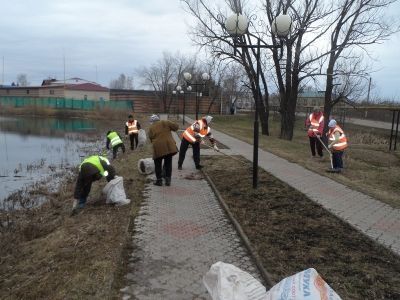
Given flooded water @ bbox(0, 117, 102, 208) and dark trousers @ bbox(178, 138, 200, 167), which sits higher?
dark trousers @ bbox(178, 138, 200, 167)

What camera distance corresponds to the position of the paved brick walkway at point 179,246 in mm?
4457

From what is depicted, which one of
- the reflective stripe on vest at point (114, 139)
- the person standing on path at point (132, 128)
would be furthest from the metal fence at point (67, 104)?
the reflective stripe on vest at point (114, 139)

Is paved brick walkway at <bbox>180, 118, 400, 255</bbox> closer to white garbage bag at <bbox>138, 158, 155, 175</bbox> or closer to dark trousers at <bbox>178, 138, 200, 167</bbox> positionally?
dark trousers at <bbox>178, 138, 200, 167</bbox>

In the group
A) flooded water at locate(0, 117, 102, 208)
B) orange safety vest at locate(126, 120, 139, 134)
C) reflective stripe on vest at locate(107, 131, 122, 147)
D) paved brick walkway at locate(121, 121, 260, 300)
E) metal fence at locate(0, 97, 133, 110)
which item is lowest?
flooded water at locate(0, 117, 102, 208)

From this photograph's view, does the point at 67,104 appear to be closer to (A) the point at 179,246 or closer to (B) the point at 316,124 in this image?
(B) the point at 316,124

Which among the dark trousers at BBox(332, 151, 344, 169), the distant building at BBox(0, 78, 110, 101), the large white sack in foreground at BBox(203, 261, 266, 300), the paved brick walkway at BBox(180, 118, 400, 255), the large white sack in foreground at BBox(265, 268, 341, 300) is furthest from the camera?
the distant building at BBox(0, 78, 110, 101)

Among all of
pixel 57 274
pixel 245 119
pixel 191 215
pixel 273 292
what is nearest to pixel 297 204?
pixel 191 215

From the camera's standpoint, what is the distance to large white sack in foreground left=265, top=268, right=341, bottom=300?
9.27 feet

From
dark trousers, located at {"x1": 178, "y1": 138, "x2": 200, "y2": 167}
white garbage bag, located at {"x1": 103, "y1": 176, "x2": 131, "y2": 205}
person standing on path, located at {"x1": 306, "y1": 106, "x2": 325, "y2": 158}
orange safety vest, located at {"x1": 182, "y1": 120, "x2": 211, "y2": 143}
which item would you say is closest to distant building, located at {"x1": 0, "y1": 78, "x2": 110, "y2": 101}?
person standing on path, located at {"x1": 306, "y1": 106, "x2": 325, "y2": 158}

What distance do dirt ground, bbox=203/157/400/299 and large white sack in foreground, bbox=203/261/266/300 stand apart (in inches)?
47.9

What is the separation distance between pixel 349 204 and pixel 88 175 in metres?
4.63

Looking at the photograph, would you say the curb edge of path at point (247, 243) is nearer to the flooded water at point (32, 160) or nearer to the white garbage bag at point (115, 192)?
the white garbage bag at point (115, 192)

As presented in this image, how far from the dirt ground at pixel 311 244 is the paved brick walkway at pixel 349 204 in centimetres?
25

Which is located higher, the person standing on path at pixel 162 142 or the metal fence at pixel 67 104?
the person standing on path at pixel 162 142
